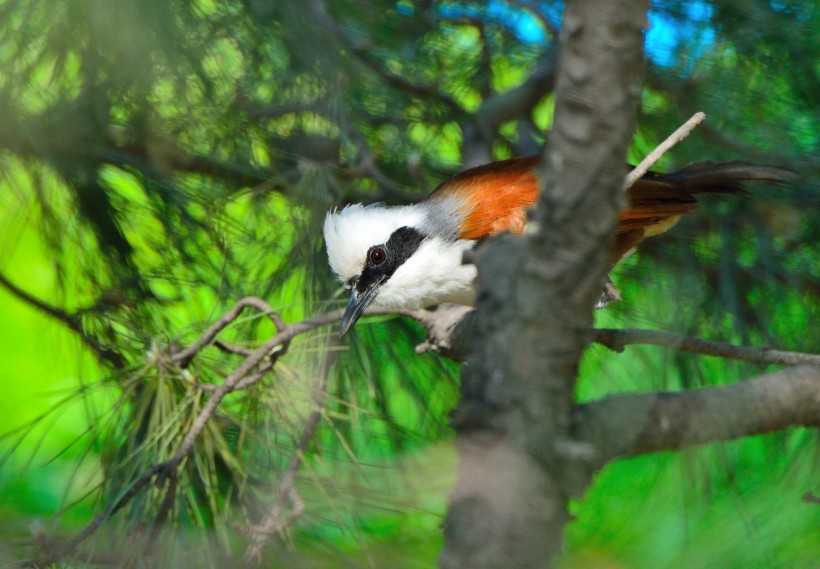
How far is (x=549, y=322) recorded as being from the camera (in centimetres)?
78

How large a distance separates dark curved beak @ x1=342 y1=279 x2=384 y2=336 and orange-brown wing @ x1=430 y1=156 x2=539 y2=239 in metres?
0.21

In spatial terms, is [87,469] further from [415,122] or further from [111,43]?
[415,122]

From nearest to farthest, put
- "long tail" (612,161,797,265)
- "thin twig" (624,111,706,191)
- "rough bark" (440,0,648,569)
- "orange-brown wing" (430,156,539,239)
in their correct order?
1. "rough bark" (440,0,648,569)
2. "thin twig" (624,111,706,191)
3. "long tail" (612,161,797,265)
4. "orange-brown wing" (430,156,539,239)

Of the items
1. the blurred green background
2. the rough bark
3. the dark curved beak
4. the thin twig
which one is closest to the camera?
the rough bark

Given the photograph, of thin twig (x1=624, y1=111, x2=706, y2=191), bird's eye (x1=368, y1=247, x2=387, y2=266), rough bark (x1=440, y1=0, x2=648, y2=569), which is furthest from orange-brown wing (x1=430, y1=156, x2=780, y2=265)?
rough bark (x1=440, y1=0, x2=648, y2=569)

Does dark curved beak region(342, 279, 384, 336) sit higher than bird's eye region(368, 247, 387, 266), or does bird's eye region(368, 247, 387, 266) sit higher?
bird's eye region(368, 247, 387, 266)

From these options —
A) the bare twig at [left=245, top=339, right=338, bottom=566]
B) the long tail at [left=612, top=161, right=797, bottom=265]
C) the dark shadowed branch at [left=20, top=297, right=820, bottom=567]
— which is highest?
the long tail at [left=612, top=161, right=797, bottom=265]

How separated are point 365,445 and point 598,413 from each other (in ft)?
2.11

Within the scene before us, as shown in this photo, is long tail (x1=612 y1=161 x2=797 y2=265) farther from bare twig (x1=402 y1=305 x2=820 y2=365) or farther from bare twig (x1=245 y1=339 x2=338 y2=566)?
bare twig (x1=245 y1=339 x2=338 y2=566)

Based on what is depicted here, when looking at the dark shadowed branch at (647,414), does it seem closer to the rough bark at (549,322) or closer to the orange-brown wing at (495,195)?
the rough bark at (549,322)

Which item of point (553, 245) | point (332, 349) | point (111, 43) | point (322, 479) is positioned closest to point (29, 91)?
point (111, 43)

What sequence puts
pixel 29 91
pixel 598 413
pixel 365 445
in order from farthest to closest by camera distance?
pixel 365 445, pixel 29 91, pixel 598 413

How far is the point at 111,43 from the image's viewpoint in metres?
1.26

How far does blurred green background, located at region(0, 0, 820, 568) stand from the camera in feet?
3.86
